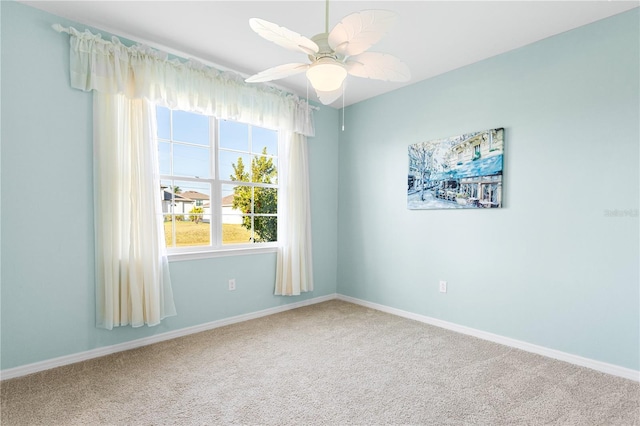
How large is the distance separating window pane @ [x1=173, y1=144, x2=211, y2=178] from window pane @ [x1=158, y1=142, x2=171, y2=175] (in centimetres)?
5

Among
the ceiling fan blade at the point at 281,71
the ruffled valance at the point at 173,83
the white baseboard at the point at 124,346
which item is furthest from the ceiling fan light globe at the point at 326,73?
the white baseboard at the point at 124,346

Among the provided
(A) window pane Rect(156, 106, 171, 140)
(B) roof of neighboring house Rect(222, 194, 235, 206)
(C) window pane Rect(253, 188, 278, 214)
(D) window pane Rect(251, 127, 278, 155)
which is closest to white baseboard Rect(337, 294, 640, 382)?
(C) window pane Rect(253, 188, 278, 214)

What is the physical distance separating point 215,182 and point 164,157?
0.51 meters

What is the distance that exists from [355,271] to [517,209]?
199cm

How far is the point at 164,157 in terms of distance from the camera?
2969 millimetres

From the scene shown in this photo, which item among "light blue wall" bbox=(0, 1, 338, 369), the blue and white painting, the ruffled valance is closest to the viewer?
"light blue wall" bbox=(0, 1, 338, 369)

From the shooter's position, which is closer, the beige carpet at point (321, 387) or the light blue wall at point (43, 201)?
the beige carpet at point (321, 387)

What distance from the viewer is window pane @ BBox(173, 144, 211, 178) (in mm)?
3035

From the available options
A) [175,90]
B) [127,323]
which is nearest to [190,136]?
[175,90]

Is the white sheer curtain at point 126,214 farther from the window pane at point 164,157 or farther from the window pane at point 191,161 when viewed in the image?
the window pane at point 191,161

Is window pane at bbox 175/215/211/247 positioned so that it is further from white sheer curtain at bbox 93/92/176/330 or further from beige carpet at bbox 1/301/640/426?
beige carpet at bbox 1/301/640/426

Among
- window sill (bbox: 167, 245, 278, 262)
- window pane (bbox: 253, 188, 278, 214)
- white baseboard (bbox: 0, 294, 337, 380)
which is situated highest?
window pane (bbox: 253, 188, 278, 214)

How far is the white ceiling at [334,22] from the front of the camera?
2.22 meters

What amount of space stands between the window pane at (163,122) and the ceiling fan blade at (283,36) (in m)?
1.75
